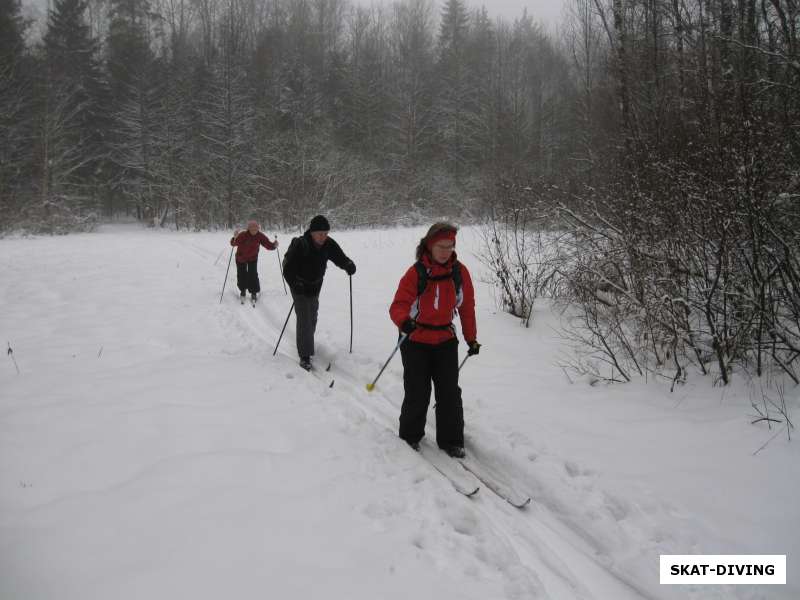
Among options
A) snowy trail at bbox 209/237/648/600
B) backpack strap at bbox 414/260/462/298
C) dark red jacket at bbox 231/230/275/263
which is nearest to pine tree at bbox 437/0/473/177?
dark red jacket at bbox 231/230/275/263

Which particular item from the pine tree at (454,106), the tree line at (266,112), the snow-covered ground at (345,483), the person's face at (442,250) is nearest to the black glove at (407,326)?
the person's face at (442,250)

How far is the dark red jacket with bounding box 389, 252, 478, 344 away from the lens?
3.90 m

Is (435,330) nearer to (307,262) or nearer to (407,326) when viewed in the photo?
(407,326)

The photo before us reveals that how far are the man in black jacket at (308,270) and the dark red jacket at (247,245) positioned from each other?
→ 12.2 feet

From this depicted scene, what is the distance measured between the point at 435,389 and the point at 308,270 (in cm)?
277

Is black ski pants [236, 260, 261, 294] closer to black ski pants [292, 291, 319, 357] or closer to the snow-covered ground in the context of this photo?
the snow-covered ground

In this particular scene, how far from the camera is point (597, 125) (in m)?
13.8

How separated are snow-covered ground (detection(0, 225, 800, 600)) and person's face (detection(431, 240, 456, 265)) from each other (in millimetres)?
1678

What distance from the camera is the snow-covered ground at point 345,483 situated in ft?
8.62

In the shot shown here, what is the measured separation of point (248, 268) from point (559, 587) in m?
8.35

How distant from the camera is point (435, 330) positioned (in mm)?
3980

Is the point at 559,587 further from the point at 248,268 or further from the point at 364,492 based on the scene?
the point at 248,268

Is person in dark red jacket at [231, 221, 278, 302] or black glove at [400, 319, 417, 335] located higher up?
person in dark red jacket at [231, 221, 278, 302]

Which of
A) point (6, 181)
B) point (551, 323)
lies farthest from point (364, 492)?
point (6, 181)
